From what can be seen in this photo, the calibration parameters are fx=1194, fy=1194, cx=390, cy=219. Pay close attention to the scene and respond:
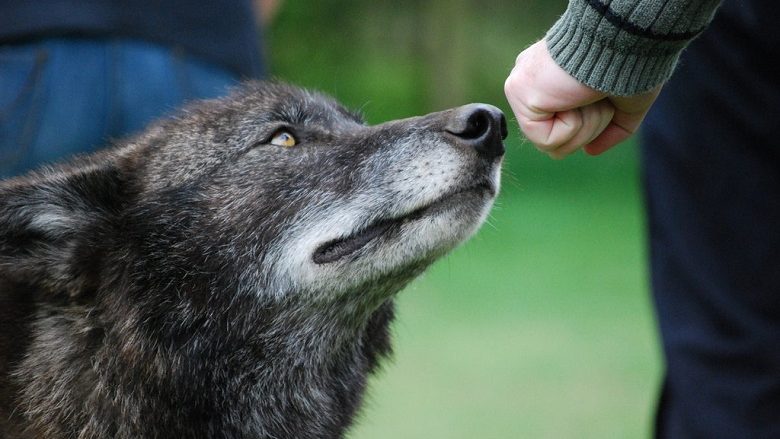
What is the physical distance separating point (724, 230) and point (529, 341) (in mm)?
4665

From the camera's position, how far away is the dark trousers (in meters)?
4.57

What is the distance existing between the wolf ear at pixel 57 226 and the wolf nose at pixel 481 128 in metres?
1.07

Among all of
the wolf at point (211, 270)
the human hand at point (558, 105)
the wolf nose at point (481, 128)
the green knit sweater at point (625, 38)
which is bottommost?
the wolf at point (211, 270)

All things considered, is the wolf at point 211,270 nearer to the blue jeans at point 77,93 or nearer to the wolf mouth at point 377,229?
the wolf mouth at point 377,229

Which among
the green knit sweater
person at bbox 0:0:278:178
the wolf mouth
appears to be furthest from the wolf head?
person at bbox 0:0:278:178

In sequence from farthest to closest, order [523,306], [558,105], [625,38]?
1. [523,306]
2. [558,105]
3. [625,38]

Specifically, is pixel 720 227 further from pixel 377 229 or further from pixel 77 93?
pixel 77 93

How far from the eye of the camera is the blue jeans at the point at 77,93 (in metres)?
4.71

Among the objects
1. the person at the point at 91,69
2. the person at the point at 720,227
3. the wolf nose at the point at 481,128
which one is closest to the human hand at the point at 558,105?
the wolf nose at the point at 481,128

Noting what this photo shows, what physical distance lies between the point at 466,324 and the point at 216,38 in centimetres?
538

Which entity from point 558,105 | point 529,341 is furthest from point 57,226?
point 529,341

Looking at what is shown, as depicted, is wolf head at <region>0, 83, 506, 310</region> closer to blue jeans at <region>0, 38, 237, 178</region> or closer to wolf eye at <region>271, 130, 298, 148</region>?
wolf eye at <region>271, 130, 298, 148</region>

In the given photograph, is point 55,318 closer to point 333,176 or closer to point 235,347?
point 235,347

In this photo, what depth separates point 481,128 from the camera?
11.6 ft
